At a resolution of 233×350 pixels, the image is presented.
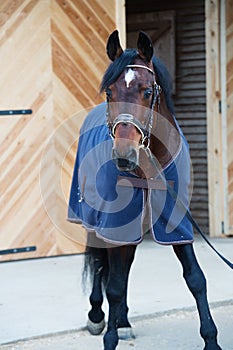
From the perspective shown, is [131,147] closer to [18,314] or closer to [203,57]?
[18,314]

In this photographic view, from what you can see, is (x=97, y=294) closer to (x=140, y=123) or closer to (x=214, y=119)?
(x=140, y=123)

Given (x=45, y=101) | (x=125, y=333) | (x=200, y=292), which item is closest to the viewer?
(x=200, y=292)

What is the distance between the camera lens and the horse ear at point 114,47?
3.73 metres

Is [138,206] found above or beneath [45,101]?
beneath

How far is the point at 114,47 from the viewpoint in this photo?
3.76 metres

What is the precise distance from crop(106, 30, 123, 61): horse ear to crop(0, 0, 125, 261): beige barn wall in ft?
7.39

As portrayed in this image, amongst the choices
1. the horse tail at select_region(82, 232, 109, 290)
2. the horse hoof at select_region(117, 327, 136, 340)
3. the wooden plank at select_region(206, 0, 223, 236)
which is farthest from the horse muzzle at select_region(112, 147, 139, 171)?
the wooden plank at select_region(206, 0, 223, 236)

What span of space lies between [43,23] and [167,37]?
184 cm

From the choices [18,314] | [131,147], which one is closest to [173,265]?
[18,314]

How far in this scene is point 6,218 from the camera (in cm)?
615

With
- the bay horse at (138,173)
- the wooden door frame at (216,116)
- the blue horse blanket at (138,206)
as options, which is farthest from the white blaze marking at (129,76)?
the wooden door frame at (216,116)

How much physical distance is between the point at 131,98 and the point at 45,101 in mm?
2691

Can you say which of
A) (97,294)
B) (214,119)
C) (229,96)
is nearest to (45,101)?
(214,119)

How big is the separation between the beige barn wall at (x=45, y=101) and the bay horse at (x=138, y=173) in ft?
6.49
